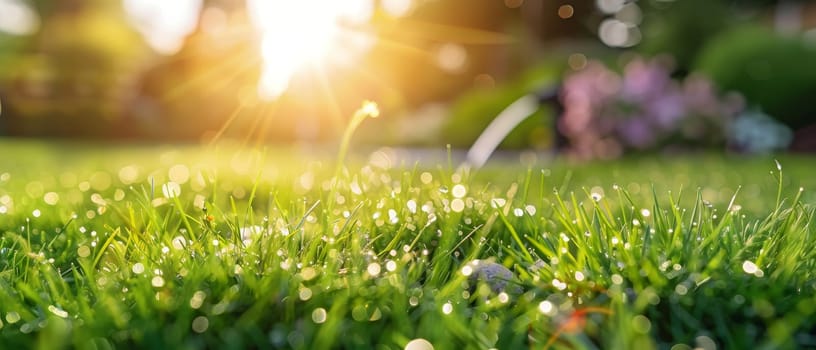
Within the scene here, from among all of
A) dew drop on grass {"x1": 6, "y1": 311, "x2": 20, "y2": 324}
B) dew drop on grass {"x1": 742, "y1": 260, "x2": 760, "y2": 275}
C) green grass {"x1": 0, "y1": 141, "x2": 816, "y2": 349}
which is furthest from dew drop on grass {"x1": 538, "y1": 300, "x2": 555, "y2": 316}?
dew drop on grass {"x1": 6, "y1": 311, "x2": 20, "y2": 324}

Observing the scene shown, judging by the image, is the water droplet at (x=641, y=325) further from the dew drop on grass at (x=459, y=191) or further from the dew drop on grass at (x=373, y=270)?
the dew drop on grass at (x=459, y=191)

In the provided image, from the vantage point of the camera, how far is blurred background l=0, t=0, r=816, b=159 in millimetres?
10500

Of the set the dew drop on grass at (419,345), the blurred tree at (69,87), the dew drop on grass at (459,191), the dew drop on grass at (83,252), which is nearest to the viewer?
the dew drop on grass at (419,345)

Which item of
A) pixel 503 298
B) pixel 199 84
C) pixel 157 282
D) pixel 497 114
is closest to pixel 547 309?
pixel 503 298

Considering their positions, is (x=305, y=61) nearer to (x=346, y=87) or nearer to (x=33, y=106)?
(x=346, y=87)

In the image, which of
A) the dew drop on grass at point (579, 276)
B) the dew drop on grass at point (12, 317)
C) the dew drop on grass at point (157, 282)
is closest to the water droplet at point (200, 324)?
the dew drop on grass at point (157, 282)

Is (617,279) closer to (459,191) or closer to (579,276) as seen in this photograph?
(579,276)

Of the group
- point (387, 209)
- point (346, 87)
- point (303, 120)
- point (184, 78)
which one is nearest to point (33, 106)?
point (184, 78)

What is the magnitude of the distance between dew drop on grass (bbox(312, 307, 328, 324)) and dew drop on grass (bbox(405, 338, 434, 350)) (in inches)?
7.7

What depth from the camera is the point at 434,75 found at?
27500 mm

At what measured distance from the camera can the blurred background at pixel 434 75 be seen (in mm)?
10500

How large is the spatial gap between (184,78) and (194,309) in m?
18.7

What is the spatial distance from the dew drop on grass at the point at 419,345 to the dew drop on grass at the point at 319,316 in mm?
197

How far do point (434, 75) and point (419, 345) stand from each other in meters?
26.5
